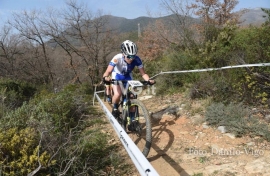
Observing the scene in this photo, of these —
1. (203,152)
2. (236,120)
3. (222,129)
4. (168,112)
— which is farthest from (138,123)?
(168,112)

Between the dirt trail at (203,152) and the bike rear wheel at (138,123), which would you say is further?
the bike rear wheel at (138,123)

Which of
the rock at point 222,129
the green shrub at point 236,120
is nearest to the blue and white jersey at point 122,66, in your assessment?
the green shrub at point 236,120

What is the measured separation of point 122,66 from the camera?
5.09 metres

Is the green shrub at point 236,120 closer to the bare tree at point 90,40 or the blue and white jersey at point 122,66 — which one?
the blue and white jersey at point 122,66

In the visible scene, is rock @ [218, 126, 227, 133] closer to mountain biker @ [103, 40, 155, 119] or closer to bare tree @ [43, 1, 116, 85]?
mountain biker @ [103, 40, 155, 119]

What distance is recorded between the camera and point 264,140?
400cm

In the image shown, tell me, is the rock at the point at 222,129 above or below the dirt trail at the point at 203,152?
above

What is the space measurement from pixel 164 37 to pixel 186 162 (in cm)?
1623

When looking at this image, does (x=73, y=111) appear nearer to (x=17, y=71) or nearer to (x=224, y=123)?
(x=224, y=123)

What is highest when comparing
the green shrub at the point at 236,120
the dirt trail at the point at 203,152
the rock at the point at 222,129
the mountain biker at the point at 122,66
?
the mountain biker at the point at 122,66

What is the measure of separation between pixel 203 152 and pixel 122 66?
93.8 inches

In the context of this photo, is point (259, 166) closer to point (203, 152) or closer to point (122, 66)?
point (203, 152)

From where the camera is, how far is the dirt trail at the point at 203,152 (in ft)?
11.2

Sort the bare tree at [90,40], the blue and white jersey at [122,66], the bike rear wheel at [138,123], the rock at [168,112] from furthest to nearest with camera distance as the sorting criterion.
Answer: the bare tree at [90,40], the rock at [168,112], the blue and white jersey at [122,66], the bike rear wheel at [138,123]
